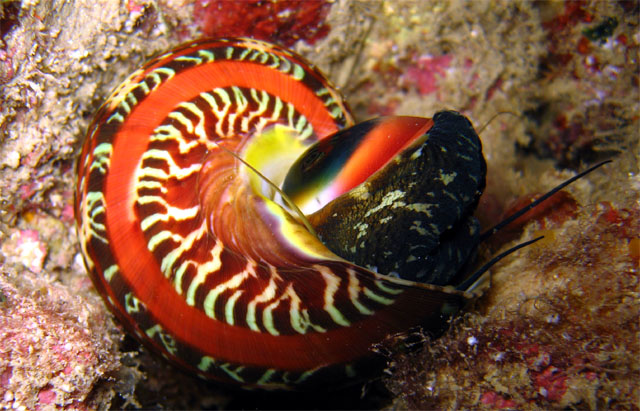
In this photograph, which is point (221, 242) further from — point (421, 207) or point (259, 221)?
point (421, 207)

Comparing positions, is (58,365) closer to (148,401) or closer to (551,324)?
→ (148,401)

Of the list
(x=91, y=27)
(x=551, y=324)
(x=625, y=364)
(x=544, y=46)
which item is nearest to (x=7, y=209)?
(x=91, y=27)

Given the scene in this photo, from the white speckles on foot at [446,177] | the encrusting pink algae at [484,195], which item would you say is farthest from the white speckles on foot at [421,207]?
the encrusting pink algae at [484,195]

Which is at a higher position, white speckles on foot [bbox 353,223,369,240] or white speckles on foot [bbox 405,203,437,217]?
white speckles on foot [bbox 353,223,369,240]

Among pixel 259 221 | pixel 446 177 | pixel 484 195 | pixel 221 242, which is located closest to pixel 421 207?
pixel 446 177

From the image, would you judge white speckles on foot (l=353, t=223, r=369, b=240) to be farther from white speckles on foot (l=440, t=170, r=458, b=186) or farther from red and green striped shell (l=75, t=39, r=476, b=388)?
white speckles on foot (l=440, t=170, r=458, b=186)

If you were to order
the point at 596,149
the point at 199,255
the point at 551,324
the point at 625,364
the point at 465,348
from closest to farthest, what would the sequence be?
Answer: the point at 625,364
the point at 551,324
the point at 465,348
the point at 199,255
the point at 596,149

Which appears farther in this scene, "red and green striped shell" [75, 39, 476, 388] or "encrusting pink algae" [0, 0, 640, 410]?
"red and green striped shell" [75, 39, 476, 388]

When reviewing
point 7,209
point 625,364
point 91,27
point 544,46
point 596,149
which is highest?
point 91,27

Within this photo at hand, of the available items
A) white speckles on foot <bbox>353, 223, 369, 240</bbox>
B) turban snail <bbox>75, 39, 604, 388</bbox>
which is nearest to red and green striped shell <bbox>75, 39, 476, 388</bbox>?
turban snail <bbox>75, 39, 604, 388</bbox>
